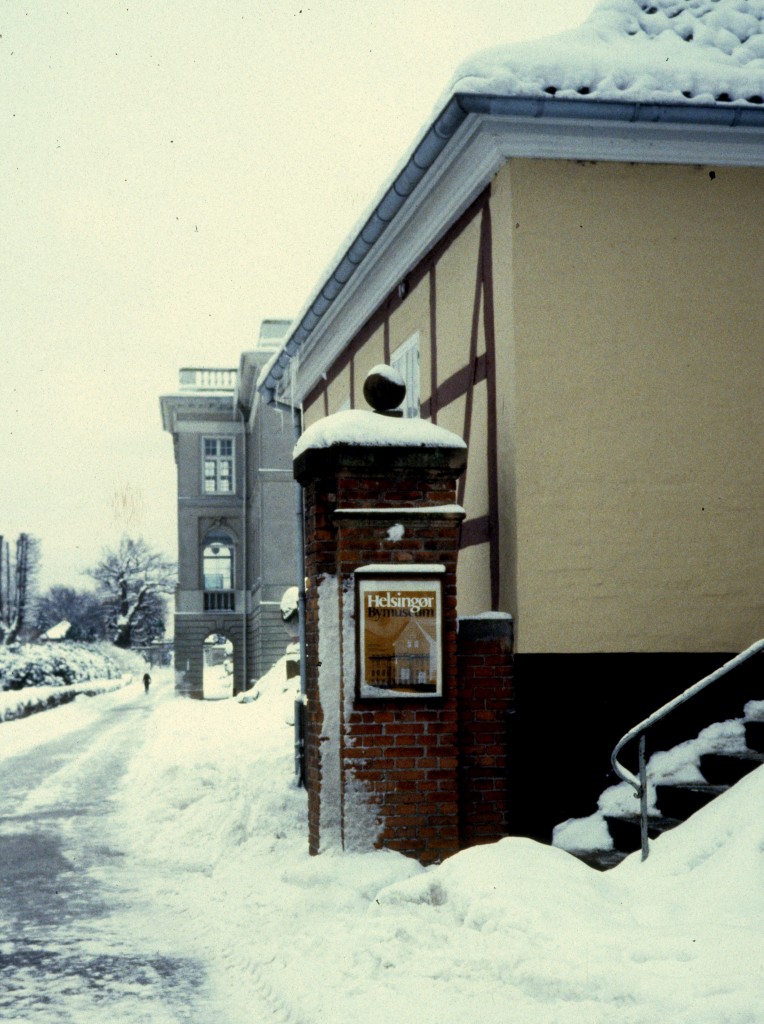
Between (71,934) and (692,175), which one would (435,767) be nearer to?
(71,934)

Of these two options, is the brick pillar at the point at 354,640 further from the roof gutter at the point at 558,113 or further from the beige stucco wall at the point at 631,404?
the roof gutter at the point at 558,113

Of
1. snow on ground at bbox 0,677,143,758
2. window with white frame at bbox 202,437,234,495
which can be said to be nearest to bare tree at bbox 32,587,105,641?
window with white frame at bbox 202,437,234,495

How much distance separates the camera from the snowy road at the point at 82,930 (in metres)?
5.42

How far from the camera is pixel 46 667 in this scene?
42.4 metres

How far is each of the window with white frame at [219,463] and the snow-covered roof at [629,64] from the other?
37912 mm

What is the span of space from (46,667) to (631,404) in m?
36.6

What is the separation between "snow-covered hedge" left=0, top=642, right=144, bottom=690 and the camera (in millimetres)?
37938

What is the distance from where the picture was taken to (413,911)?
621cm

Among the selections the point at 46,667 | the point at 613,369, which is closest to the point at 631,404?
the point at 613,369

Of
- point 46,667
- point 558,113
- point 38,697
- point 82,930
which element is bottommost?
point 82,930

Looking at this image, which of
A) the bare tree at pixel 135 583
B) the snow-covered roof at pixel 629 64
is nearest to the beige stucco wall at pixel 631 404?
the snow-covered roof at pixel 629 64

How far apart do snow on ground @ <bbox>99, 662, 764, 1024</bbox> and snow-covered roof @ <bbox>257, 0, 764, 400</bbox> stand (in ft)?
14.8

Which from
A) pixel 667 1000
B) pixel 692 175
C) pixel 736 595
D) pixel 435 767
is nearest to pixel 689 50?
pixel 692 175

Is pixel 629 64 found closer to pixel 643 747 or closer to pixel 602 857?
pixel 643 747
